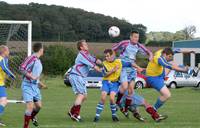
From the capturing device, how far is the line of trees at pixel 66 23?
277ft

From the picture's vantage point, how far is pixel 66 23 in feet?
320

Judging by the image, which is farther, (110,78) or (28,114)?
(110,78)

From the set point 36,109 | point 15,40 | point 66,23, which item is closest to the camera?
point 36,109

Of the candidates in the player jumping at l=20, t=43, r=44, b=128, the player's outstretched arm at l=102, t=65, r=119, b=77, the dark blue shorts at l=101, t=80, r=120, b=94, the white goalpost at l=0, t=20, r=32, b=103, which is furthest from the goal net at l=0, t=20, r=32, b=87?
the player jumping at l=20, t=43, r=44, b=128

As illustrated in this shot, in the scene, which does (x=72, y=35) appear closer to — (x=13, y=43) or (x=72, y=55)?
(x=72, y=55)

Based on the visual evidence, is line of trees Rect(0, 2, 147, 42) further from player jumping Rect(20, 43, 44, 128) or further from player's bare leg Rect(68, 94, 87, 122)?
player jumping Rect(20, 43, 44, 128)

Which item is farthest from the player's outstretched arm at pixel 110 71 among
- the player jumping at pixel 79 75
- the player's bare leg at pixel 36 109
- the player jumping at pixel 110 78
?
the player's bare leg at pixel 36 109

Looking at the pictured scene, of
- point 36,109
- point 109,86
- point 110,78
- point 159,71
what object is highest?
point 159,71

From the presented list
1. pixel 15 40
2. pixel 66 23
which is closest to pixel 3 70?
pixel 15 40

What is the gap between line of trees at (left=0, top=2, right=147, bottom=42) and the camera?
84.6 meters

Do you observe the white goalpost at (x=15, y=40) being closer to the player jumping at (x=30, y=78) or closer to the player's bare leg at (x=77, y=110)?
the player's bare leg at (x=77, y=110)

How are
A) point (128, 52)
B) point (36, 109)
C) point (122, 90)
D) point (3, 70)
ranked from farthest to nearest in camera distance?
point (122, 90), point (128, 52), point (3, 70), point (36, 109)

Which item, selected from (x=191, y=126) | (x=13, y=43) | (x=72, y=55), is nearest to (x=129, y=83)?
(x=191, y=126)

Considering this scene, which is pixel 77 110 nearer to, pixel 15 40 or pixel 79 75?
pixel 79 75
